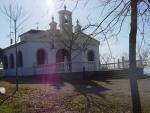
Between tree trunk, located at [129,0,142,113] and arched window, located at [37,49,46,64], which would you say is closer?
tree trunk, located at [129,0,142,113]

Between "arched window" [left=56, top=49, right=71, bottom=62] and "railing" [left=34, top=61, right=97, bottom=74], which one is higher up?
"arched window" [left=56, top=49, right=71, bottom=62]

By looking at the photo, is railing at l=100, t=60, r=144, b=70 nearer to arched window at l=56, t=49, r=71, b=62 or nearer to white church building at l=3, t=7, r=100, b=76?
white church building at l=3, t=7, r=100, b=76

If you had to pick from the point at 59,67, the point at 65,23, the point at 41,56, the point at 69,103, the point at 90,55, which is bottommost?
the point at 69,103

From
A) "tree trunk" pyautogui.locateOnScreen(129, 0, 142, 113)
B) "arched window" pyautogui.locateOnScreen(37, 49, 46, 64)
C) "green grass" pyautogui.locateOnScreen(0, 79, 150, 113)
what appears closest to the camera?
"tree trunk" pyautogui.locateOnScreen(129, 0, 142, 113)

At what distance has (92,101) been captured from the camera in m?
17.3

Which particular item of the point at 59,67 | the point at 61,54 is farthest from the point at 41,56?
the point at 59,67

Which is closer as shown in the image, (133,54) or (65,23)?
(133,54)

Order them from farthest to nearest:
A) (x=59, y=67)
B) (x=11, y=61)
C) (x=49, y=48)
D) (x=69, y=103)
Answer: (x=11, y=61) < (x=49, y=48) < (x=59, y=67) < (x=69, y=103)

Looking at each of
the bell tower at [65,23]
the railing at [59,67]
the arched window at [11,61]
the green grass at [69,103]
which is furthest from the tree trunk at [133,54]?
the arched window at [11,61]

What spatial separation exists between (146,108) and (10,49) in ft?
118

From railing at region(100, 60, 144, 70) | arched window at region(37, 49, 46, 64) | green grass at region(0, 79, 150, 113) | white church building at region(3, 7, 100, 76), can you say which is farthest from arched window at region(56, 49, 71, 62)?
green grass at region(0, 79, 150, 113)

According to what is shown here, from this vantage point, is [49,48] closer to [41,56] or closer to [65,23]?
[41,56]

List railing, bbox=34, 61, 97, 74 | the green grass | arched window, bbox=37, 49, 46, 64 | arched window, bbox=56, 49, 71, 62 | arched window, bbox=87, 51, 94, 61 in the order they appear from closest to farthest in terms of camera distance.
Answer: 1. the green grass
2. railing, bbox=34, 61, 97, 74
3. arched window, bbox=37, 49, 46, 64
4. arched window, bbox=56, 49, 71, 62
5. arched window, bbox=87, 51, 94, 61

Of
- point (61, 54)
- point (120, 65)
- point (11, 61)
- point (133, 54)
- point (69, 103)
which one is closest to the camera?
point (133, 54)
